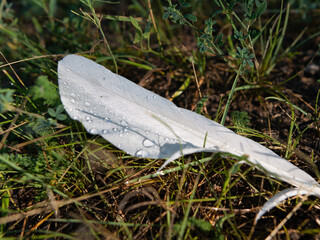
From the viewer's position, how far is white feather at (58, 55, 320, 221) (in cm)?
98

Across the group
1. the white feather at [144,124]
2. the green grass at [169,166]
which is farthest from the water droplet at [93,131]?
the green grass at [169,166]

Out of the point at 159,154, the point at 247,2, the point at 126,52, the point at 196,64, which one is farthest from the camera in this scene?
the point at 126,52

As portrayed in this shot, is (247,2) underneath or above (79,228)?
above

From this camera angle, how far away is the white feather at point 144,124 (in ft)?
3.22

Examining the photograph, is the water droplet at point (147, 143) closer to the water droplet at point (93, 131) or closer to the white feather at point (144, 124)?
the white feather at point (144, 124)

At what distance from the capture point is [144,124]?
1061 mm

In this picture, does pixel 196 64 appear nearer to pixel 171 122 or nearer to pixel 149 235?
pixel 171 122

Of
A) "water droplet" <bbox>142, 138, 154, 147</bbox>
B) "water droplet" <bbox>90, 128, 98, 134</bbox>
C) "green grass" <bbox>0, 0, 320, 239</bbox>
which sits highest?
"water droplet" <bbox>90, 128, 98, 134</bbox>

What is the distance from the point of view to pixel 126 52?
Answer: 1724mm

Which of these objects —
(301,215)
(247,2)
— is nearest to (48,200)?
(301,215)

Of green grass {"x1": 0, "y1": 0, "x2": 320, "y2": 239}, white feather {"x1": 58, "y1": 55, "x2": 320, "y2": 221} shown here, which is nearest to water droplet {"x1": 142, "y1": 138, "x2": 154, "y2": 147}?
white feather {"x1": 58, "y1": 55, "x2": 320, "y2": 221}

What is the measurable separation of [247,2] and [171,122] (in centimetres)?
70

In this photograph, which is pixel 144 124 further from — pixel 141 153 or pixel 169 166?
pixel 169 166

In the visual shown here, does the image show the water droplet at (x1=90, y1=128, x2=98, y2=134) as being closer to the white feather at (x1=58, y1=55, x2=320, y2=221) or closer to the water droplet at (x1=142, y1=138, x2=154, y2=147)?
the white feather at (x1=58, y1=55, x2=320, y2=221)
